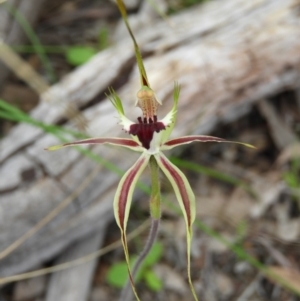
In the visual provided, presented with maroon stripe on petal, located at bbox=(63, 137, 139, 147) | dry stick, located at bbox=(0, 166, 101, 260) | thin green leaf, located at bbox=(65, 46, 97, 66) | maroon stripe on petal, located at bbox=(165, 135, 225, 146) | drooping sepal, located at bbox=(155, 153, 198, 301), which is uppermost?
thin green leaf, located at bbox=(65, 46, 97, 66)

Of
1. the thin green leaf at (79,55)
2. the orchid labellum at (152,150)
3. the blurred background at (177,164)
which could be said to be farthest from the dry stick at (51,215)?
the thin green leaf at (79,55)

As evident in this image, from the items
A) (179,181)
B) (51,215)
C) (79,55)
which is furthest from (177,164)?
(179,181)

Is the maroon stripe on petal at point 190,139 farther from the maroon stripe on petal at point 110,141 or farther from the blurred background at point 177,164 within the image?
the blurred background at point 177,164

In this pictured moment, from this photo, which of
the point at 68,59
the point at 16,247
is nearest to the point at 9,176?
the point at 16,247

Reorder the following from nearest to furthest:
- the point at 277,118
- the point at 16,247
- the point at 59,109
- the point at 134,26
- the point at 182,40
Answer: the point at 16,247
the point at 59,109
the point at 182,40
the point at 277,118
the point at 134,26

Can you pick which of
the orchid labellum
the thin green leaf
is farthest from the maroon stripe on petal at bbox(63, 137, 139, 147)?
the thin green leaf

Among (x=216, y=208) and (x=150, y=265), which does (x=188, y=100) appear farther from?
(x=150, y=265)

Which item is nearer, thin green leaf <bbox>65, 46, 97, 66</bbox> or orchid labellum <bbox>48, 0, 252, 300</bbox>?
orchid labellum <bbox>48, 0, 252, 300</bbox>

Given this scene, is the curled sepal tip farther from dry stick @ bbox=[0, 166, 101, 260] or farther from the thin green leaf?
the thin green leaf
